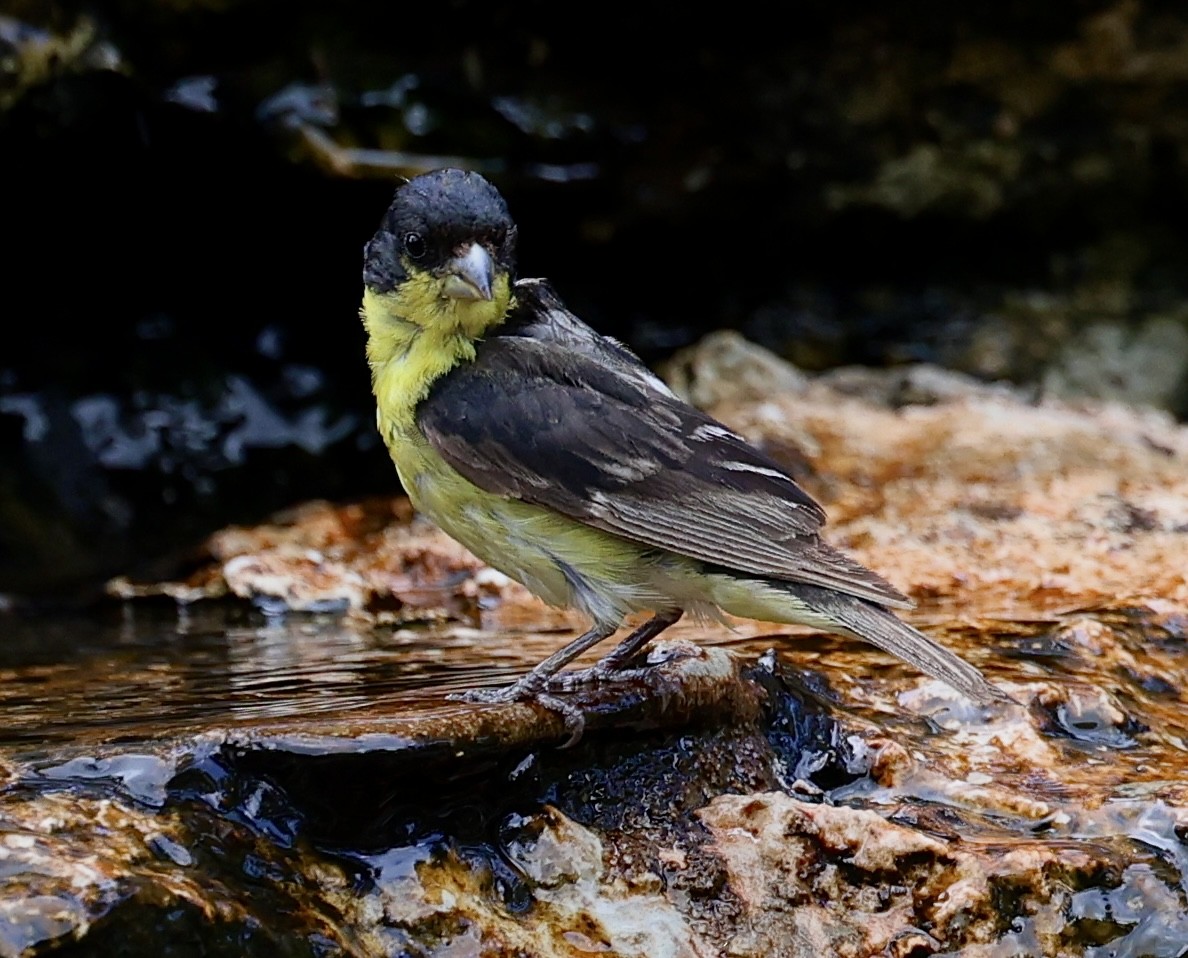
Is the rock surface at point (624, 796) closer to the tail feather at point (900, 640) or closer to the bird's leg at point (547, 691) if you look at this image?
the bird's leg at point (547, 691)

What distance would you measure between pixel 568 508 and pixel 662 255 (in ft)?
15.6

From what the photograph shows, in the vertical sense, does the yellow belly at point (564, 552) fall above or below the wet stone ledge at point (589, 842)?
above

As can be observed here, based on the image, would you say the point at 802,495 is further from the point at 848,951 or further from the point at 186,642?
the point at 186,642

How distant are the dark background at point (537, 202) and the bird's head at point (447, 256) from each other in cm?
281

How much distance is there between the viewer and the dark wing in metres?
3.54

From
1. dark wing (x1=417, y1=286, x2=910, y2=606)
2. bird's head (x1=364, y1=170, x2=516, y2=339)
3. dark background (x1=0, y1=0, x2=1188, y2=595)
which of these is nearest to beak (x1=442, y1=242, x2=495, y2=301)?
bird's head (x1=364, y1=170, x2=516, y2=339)

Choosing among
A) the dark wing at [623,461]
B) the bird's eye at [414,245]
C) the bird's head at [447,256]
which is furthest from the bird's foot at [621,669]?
the bird's eye at [414,245]

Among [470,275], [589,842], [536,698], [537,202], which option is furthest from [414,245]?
[537,202]

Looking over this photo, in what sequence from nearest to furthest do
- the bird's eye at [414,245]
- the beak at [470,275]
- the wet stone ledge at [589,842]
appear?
the wet stone ledge at [589,842] < the beak at [470,275] < the bird's eye at [414,245]

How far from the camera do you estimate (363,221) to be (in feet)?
23.5

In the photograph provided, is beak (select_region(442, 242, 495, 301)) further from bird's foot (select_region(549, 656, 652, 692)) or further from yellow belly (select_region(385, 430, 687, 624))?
bird's foot (select_region(549, 656, 652, 692))

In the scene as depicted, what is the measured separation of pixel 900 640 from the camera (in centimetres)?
333

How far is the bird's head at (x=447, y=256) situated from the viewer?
377 centimetres

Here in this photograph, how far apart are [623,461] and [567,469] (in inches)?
5.7
